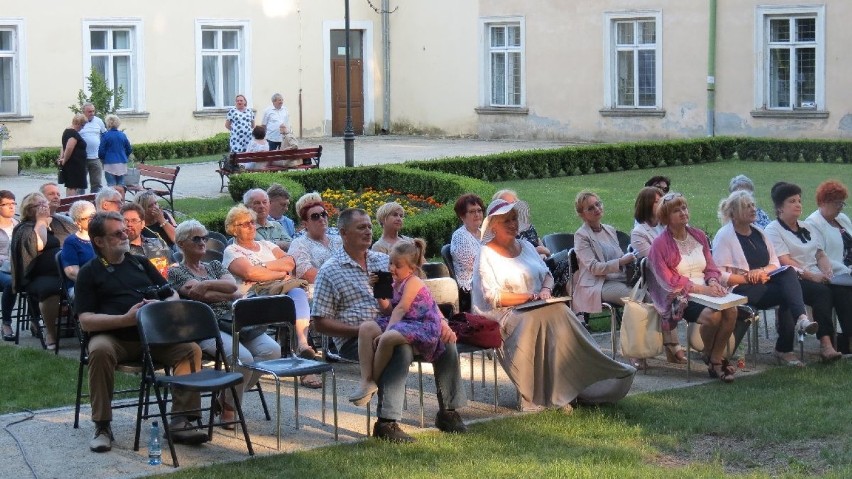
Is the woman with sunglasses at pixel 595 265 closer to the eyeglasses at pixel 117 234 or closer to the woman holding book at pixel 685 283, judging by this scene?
the woman holding book at pixel 685 283

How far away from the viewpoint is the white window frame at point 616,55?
2877cm

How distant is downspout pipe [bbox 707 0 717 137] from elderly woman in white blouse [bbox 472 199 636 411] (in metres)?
20.1

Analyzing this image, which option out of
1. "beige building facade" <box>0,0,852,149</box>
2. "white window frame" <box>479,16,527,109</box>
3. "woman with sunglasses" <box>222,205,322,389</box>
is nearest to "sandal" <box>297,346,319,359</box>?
"woman with sunglasses" <box>222,205,322,389</box>

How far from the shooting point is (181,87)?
98.5 ft

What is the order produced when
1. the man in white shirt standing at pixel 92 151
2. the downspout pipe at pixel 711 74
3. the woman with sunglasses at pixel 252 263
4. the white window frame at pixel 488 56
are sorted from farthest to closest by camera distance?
the white window frame at pixel 488 56 → the downspout pipe at pixel 711 74 → the man in white shirt standing at pixel 92 151 → the woman with sunglasses at pixel 252 263

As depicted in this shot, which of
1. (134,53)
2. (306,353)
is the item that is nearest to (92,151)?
(134,53)

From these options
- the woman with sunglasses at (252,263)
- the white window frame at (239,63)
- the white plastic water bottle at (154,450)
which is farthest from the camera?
the white window frame at (239,63)

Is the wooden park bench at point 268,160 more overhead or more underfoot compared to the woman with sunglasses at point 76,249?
more overhead

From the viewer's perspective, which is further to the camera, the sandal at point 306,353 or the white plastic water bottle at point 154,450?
the sandal at point 306,353

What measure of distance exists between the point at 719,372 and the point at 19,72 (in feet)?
70.2

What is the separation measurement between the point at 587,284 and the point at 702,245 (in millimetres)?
923

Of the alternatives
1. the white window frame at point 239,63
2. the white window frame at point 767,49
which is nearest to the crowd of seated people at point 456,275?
the white window frame at point 767,49

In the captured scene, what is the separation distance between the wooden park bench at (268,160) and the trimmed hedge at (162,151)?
237 inches

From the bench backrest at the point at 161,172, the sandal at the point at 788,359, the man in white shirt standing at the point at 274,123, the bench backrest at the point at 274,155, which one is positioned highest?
the man in white shirt standing at the point at 274,123
